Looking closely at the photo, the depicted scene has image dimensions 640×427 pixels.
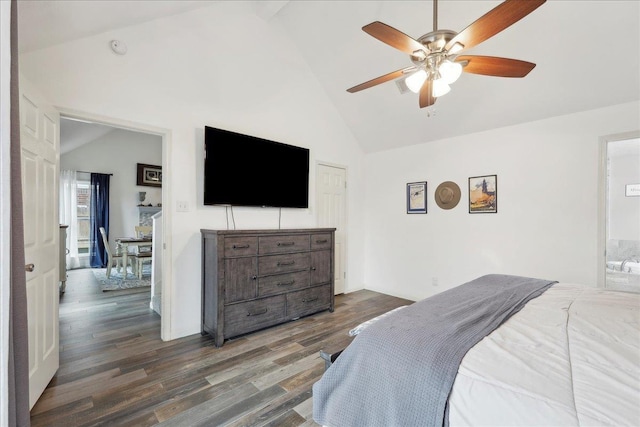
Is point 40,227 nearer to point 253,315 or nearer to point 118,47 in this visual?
point 118,47

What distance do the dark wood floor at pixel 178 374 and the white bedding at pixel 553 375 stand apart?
68 centimetres

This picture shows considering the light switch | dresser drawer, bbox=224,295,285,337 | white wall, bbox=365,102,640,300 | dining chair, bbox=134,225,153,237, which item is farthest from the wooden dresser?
dining chair, bbox=134,225,153,237

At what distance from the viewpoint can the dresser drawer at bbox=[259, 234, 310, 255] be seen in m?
2.95

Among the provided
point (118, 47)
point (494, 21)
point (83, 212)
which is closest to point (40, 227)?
point (118, 47)

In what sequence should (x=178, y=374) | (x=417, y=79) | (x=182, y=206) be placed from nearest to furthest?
(x=417, y=79) → (x=178, y=374) → (x=182, y=206)

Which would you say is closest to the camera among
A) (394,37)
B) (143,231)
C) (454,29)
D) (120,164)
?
(394,37)

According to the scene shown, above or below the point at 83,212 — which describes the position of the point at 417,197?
above

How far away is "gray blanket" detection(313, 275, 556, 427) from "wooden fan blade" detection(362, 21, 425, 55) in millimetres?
1588

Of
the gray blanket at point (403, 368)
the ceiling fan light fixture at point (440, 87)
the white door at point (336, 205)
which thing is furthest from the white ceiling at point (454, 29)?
the gray blanket at point (403, 368)

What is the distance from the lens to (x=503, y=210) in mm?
3406

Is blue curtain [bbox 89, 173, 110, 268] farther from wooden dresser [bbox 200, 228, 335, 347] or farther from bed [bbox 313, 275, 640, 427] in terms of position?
bed [bbox 313, 275, 640, 427]

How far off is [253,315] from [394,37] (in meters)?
2.66

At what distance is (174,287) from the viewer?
2.79 meters
